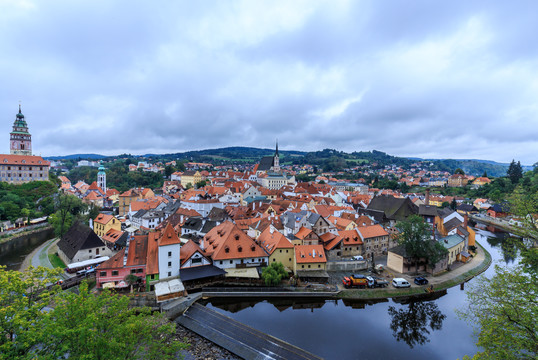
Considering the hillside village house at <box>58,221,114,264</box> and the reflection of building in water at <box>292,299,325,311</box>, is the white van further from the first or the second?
the hillside village house at <box>58,221,114,264</box>

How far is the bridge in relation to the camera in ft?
59.4

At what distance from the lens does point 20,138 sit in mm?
76812

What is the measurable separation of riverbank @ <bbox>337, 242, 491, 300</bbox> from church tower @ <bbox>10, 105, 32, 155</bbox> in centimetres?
9408

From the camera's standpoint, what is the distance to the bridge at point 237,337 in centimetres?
1811

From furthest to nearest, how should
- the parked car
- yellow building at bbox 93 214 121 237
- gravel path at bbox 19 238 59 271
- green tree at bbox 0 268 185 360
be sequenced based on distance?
yellow building at bbox 93 214 121 237, gravel path at bbox 19 238 59 271, the parked car, green tree at bbox 0 268 185 360

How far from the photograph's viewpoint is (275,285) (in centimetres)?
2745

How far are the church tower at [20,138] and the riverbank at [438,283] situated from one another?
94083mm

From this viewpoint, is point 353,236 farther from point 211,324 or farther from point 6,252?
point 6,252

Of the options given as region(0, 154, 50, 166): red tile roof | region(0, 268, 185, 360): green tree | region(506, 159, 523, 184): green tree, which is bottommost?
region(0, 268, 185, 360): green tree

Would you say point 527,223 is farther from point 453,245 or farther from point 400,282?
point 453,245

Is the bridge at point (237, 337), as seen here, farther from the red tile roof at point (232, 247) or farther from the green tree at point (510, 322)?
the green tree at point (510, 322)

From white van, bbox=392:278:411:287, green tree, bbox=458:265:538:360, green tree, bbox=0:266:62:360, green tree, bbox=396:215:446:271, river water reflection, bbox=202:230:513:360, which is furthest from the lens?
green tree, bbox=396:215:446:271

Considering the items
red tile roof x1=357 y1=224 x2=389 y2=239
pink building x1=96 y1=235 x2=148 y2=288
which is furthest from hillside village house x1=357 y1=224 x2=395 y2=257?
pink building x1=96 y1=235 x2=148 y2=288

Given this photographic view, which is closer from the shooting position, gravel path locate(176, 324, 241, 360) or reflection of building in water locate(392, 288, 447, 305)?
gravel path locate(176, 324, 241, 360)
